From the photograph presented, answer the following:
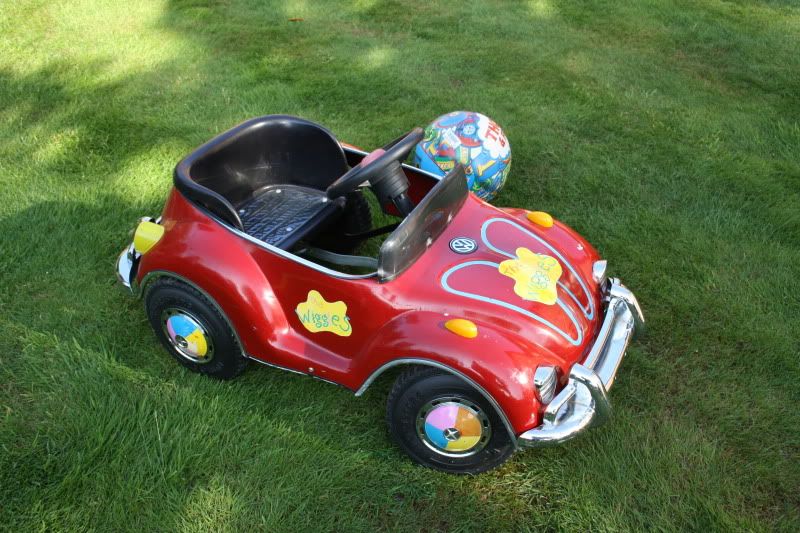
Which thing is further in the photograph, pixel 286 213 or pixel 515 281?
pixel 286 213

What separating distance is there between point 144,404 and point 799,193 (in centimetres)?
399

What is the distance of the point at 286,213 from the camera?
3.10 m

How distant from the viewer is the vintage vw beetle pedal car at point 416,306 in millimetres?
2240

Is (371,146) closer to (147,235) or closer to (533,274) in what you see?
(147,235)

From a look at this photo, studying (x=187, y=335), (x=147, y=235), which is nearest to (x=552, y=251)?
(x=187, y=335)

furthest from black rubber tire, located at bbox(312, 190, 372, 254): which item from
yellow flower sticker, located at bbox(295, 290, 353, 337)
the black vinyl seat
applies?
yellow flower sticker, located at bbox(295, 290, 353, 337)

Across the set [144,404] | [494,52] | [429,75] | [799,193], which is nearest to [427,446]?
[144,404]

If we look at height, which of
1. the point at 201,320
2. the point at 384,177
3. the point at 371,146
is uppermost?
the point at 384,177

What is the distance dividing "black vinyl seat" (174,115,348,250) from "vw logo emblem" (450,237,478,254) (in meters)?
0.74

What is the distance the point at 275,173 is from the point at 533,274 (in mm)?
1475

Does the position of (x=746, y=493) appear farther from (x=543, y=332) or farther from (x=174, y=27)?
(x=174, y=27)

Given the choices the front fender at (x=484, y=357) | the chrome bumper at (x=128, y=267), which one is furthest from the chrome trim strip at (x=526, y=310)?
the chrome bumper at (x=128, y=267)

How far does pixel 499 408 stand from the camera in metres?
2.20

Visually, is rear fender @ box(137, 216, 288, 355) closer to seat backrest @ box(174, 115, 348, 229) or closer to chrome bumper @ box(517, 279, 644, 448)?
seat backrest @ box(174, 115, 348, 229)
